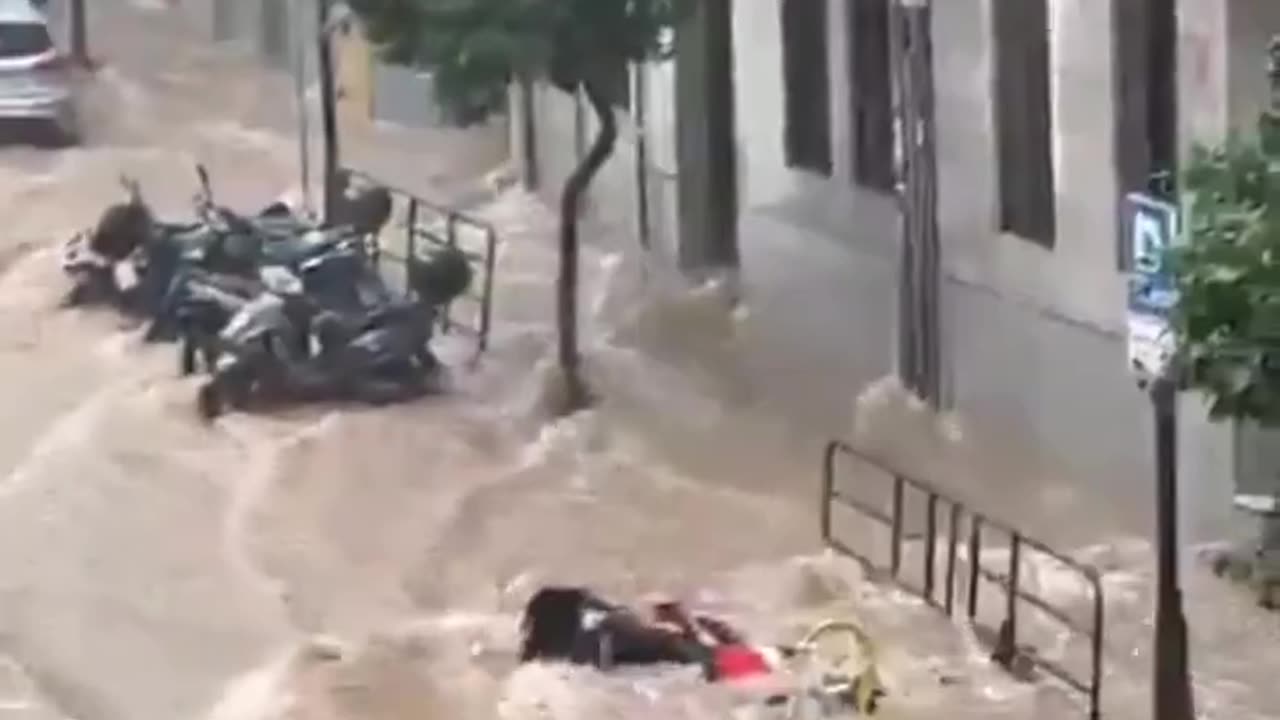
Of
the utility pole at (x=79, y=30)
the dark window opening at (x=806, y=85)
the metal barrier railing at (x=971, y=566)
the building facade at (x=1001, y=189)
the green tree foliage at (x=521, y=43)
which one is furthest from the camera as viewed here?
the utility pole at (x=79, y=30)

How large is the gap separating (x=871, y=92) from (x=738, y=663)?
7963mm

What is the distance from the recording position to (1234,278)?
27.3 ft

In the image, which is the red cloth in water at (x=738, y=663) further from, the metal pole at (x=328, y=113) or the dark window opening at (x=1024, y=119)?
the metal pole at (x=328, y=113)

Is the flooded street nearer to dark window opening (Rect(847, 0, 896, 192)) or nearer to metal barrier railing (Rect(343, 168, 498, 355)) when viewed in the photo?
metal barrier railing (Rect(343, 168, 498, 355))

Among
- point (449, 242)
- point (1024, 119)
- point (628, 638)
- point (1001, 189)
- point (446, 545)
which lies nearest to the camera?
point (628, 638)

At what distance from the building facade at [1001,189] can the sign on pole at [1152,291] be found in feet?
11.3

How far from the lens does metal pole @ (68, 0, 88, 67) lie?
2953 cm

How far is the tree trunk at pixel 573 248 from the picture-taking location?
14492 mm

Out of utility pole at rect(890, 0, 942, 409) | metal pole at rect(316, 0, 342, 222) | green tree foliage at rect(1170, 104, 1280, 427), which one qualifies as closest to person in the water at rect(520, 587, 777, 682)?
green tree foliage at rect(1170, 104, 1280, 427)

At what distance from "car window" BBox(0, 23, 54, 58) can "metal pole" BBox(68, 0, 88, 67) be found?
255 centimetres

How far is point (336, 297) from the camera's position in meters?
15.2

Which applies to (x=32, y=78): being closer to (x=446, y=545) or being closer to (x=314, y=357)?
(x=314, y=357)

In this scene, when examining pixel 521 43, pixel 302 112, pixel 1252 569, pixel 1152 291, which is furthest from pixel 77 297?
pixel 1152 291

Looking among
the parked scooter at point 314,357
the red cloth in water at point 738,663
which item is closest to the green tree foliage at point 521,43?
the parked scooter at point 314,357
